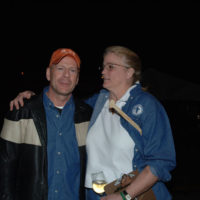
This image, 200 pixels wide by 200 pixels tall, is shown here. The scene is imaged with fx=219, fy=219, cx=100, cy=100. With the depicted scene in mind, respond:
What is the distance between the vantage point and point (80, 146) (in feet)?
9.09

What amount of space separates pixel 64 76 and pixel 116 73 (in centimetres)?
67

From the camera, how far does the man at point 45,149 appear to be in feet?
8.38

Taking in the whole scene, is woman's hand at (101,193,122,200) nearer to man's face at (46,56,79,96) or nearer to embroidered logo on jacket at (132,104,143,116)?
embroidered logo on jacket at (132,104,143,116)

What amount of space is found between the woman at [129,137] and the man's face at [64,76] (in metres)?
0.43

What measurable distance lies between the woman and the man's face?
0.43 m

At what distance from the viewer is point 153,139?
7.27ft

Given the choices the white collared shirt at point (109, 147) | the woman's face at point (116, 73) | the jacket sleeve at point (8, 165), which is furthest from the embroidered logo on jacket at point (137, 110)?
the jacket sleeve at point (8, 165)

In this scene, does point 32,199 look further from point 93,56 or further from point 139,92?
point 93,56

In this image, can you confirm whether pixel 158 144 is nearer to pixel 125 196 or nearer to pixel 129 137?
pixel 129 137

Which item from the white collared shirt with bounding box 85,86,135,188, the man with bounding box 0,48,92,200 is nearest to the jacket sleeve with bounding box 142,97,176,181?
the white collared shirt with bounding box 85,86,135,188

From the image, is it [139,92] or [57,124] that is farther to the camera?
[57,124]

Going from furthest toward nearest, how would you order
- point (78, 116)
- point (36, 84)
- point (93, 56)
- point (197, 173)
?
point (93, 56)
point (36, 84)
point (197, 173)
point (78, 116)

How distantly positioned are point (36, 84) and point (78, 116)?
16.4 meters

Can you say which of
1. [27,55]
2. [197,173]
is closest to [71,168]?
[197,173]
